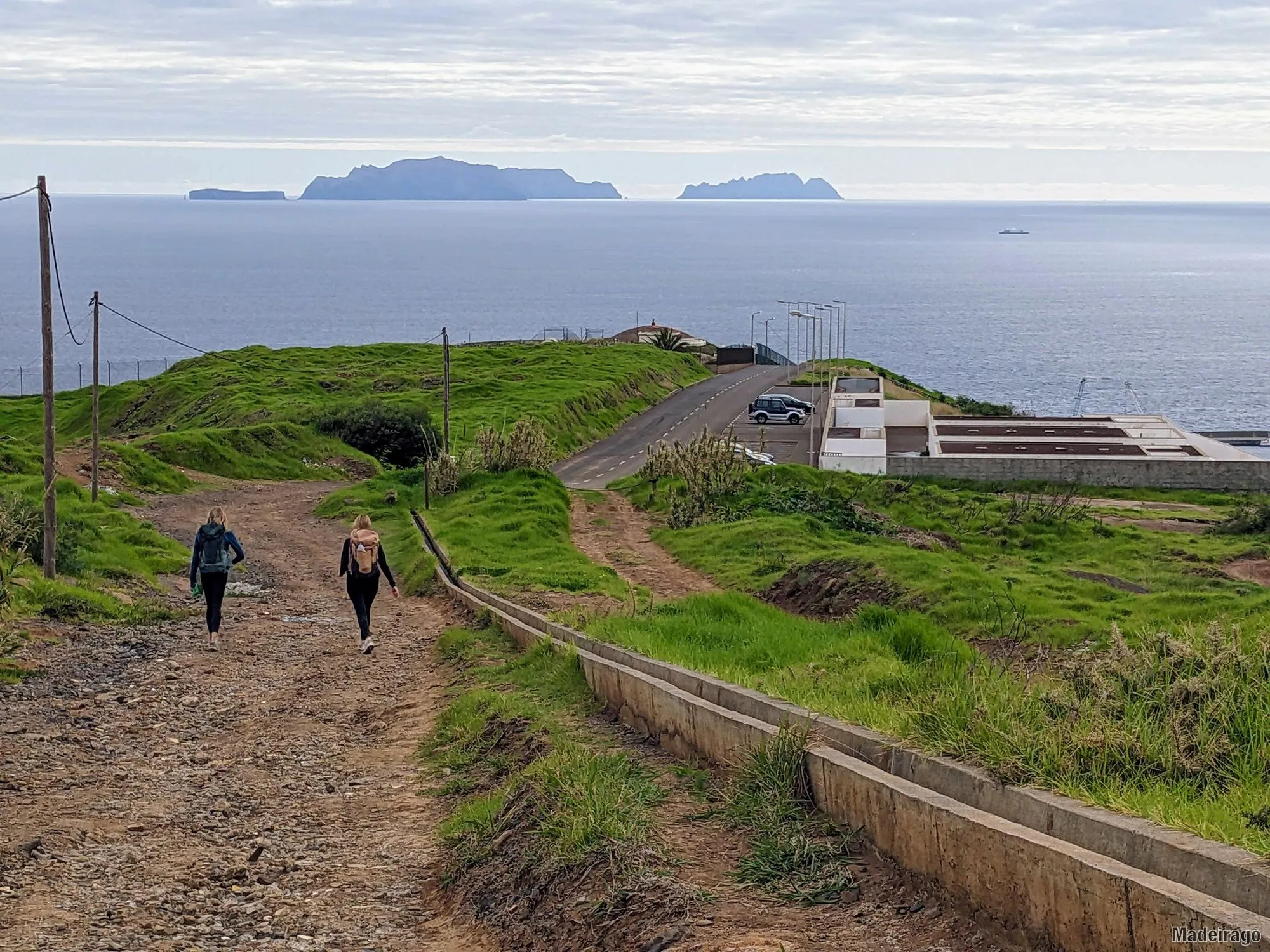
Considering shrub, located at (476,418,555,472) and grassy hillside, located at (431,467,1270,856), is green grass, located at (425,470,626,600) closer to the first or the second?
grassy hillside, located at (431,467,1270,856)

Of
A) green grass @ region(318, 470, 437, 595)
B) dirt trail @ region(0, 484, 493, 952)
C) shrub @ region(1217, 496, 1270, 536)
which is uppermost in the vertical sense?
dirt trail @ region(0, 484, 493, 952)

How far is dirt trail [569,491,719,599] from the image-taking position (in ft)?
76.3

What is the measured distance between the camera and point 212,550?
14.4m

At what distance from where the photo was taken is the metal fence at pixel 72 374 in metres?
102

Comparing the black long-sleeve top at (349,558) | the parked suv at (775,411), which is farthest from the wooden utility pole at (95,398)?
the parked suv at (775,411)

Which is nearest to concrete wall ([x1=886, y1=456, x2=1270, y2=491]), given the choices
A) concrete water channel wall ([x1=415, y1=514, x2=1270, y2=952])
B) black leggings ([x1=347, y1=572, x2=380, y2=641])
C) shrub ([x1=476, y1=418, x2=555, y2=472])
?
shrub ([x1=476, y1=418, x2=555, y2=472])

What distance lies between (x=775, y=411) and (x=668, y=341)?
31.0m

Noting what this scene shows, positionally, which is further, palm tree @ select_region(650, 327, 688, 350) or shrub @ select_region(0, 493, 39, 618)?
palm tree @ select_region(650, 327, 688, 350)

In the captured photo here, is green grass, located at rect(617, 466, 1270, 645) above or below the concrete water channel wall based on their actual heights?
below

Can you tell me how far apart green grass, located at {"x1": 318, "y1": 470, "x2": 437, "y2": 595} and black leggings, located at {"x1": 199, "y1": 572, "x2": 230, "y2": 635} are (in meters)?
4.85

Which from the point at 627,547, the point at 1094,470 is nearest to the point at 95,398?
the point at 627,547

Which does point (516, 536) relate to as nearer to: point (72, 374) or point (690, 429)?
point (690, 429)

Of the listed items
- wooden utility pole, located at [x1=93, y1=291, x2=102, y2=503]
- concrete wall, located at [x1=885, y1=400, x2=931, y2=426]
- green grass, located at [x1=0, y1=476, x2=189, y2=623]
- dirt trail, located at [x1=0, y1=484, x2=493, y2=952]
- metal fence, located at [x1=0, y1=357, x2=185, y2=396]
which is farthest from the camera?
metal fence, located at [x1=0, y1=357, x2=185, y2=396]

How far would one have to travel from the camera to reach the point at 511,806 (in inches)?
302
